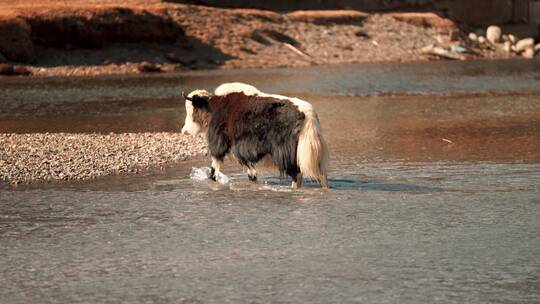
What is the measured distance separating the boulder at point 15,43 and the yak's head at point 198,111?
845 inches

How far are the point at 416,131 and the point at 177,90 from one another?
10729 millimetres

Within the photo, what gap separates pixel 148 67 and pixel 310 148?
2371 cm

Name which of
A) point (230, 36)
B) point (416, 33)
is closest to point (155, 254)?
point (230, 36)

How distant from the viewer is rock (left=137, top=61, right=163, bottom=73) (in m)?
32.8

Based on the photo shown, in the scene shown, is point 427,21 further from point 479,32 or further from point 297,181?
point 297,181

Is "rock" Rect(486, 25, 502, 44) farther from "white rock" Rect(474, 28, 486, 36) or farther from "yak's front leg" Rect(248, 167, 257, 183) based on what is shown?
"yak's front leg" Rect(248, 167, 257, 183)

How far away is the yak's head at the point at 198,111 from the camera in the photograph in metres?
11.0

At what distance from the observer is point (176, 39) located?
3600cm

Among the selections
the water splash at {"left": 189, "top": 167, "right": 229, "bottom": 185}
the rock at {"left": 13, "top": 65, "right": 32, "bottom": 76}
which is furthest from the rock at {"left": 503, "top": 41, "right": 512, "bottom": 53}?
the water splash at {"left": 189, "top": 167, "right": 229, "bottom": 185}

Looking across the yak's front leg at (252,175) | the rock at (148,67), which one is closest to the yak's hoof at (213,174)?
the yak's front leg at (252,175)

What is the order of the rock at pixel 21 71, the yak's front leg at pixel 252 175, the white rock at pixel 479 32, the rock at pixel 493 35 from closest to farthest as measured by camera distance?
the yak's front leg at pixel 252 175, the rock at pixel 21 71, the rock at pixel 493 35, the white rock at pixel 479 32

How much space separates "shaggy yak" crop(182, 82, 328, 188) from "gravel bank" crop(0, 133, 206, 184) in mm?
1660

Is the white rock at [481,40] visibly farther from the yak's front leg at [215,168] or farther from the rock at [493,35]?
the yak's front leg at [215,168]

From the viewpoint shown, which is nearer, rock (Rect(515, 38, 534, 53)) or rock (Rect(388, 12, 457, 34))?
rock (Rect(515, 38, 534, 53))
